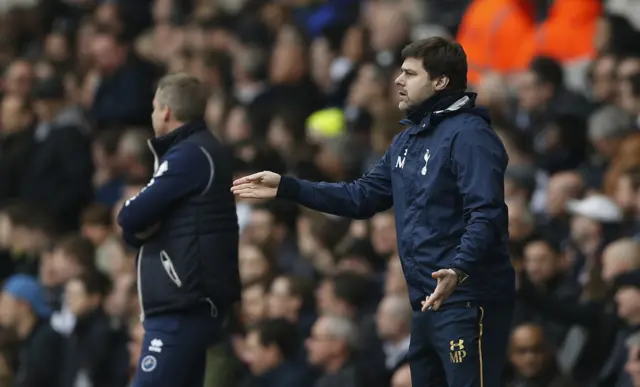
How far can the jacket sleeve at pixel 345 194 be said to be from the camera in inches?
298

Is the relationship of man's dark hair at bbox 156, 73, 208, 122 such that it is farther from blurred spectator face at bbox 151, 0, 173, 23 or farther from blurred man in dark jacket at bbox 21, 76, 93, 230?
blurred spectator face at bbox 151, 0, 173, 23

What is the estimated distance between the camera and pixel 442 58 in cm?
727

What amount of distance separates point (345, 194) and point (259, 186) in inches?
16.2

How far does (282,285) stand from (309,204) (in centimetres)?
391

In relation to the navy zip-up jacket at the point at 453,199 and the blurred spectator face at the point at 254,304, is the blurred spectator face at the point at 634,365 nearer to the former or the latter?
the navy zip-up jacket at the point at 453,199

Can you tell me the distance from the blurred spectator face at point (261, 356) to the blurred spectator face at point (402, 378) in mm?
1197

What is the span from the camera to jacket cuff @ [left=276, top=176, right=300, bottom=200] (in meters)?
7.54

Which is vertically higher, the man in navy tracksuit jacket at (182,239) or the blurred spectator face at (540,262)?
the man in navy tracksuit jacket at (182,239)

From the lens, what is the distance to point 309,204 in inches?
299

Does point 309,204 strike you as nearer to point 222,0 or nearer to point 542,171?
point 542,171

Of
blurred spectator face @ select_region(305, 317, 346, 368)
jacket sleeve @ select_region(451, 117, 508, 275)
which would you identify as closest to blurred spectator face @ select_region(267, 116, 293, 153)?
blurred spectator face @ select_region(305, 317, 346, 368)

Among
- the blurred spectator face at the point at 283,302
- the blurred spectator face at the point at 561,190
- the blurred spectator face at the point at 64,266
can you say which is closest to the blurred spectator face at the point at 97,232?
the blurred spectator face at the point at 64,266

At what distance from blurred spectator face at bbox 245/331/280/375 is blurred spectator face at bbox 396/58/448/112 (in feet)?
13.3

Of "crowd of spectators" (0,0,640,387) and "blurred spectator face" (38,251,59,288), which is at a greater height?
"crowd of spectators" (0,0,640,387)
